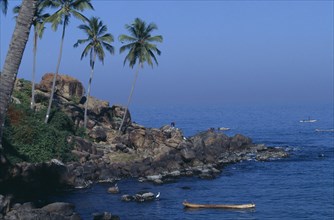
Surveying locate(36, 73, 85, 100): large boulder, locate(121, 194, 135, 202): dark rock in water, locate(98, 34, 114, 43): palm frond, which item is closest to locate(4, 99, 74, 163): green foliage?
locate(121, 194, 135, 202): dark rock in water

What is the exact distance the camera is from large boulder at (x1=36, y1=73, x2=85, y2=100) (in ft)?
247

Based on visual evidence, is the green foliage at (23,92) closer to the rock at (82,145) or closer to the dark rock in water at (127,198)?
the rock at (82,145)

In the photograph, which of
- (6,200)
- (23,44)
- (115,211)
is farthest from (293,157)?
(23,44)

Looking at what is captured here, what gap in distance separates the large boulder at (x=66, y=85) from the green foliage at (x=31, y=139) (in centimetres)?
1615

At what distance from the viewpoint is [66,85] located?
79.2 m

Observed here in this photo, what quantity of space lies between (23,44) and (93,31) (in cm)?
5167

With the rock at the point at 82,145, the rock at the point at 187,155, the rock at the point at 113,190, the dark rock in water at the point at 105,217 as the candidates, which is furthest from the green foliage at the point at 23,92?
the dark rock in water at the point at 105,217

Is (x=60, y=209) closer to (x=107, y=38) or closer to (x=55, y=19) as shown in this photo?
(x=55, y=19)

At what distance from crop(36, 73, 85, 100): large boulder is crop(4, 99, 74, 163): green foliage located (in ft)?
53.0

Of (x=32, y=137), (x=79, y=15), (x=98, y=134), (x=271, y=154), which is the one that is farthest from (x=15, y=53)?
(x=271, y=154)

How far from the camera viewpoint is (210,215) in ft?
130

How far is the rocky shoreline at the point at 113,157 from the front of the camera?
4350 cm

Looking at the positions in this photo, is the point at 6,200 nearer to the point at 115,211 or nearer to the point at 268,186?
the point at 115,211

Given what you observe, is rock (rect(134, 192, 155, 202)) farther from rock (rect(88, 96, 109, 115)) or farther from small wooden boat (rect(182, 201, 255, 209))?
rock (rect(88, 96, 109, 115))
